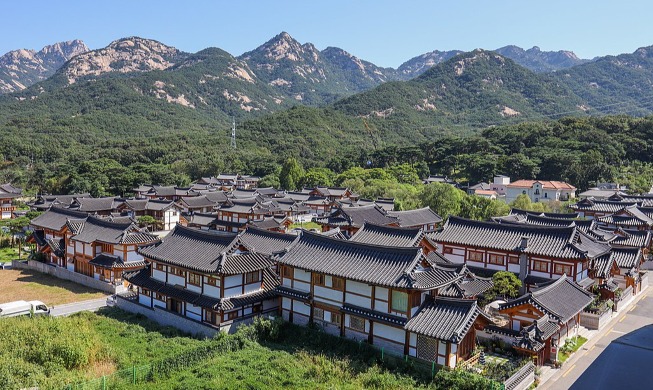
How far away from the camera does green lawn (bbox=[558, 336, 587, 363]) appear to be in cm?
2378

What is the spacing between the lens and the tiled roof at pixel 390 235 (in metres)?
30.1

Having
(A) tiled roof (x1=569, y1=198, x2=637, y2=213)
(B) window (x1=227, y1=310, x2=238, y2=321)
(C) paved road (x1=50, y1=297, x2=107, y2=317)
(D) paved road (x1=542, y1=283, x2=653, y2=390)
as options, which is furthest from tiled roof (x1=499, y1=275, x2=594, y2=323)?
(A) tiled roof (x1=569, y1=198, x2=637, y2=213)

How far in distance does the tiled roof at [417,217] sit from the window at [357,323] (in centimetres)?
2853

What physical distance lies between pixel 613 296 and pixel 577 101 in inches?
7618

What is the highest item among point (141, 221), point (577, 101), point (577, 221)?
Answer: point (577, 101)

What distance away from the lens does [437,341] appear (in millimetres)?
21141

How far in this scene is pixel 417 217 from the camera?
183 ft

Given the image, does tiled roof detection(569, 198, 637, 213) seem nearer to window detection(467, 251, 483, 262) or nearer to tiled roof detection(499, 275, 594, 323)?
window detection(467, 251, 483, 262)

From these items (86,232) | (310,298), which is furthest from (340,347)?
(86,232)

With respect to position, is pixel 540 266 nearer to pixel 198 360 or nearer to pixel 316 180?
pixel 198 360

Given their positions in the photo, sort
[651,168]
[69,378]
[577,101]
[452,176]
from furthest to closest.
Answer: [577,101] → [452,176] → [651,168] → [69,378]

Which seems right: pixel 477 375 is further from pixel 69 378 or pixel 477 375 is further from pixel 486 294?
pixel 69 378

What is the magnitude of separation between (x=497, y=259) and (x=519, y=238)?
217 centimetres

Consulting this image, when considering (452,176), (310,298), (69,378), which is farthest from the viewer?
(452,176)
